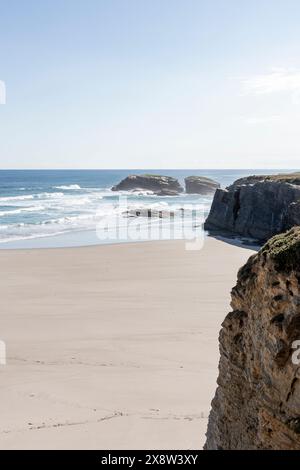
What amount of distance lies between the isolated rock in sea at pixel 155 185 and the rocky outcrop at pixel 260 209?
5089cm

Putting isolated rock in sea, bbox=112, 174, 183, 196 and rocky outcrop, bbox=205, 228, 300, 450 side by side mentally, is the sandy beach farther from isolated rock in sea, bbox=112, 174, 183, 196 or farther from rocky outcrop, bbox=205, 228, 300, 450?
isolated rock in sea, bbox=112, 174, 183, 196

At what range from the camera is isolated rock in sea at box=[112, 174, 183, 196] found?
90.3 meters

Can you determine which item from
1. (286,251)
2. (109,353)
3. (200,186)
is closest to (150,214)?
(109,353)

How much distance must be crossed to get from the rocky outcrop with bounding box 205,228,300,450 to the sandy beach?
2.66 m

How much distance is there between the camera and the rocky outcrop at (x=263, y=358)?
4977 millimetres

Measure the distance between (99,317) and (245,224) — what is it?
815 inches

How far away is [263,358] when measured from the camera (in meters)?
5.39

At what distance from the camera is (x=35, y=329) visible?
14.5 metres

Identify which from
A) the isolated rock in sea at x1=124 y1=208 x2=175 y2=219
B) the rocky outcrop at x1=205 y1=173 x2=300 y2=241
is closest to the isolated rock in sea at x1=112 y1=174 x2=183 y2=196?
the isolated rock in sea at x1=124 y1=208 x2=175 y2=219

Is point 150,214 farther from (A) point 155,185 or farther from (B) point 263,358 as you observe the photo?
(B) point 263,358

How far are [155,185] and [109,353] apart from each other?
270 feet

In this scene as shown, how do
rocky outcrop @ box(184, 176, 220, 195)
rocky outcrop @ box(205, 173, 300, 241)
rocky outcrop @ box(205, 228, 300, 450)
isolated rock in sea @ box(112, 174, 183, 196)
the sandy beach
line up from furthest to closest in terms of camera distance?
rocky outcrop @ box(184, 176, 220, 195) < isolated rock in sea @ box(112, 174, 183, 196) < rocky outcrop @ box(205, 173, 300, 241) < the sandy beach < rocky outcrop @ box(205, 228, 300, 450)

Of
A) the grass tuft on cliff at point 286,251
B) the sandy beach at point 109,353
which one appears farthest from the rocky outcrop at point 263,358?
the sandy beach at point 109,353

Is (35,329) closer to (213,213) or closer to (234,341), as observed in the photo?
(234,341)
